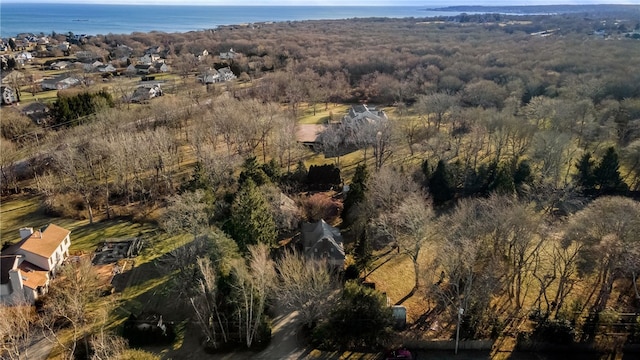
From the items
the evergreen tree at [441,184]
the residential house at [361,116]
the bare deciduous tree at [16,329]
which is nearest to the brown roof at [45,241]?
the bare deciduous tree at [16,329]

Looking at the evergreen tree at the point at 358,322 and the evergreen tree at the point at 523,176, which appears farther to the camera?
the evergreen tree at the point at 523,176

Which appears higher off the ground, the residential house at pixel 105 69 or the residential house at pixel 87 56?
the residential house at pixel 87 56

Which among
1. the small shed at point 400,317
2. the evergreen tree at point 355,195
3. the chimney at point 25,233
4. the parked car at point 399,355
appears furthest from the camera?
the evergreen tree at point 355,195

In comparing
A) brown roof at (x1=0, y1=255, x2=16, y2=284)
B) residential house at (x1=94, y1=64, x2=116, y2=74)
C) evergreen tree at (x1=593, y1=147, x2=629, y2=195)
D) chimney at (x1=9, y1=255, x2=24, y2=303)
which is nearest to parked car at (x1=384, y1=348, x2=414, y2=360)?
chimney at (x1=9, y1=255, x2=24, y2=303)

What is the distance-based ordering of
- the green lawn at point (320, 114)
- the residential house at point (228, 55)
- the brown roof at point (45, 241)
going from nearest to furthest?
the brown roof at point (45, 241)
the green lawn at point (320, 114)
the residential house at point (228, 55)

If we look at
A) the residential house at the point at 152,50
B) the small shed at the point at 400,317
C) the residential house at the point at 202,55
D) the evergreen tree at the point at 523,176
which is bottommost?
the small shed at the point at 400,317

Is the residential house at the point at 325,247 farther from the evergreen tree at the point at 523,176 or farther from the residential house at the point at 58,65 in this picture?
the residential house at the point at 58,65

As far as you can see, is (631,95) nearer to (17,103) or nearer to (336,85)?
(336,85)
